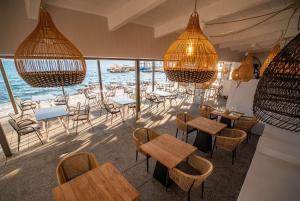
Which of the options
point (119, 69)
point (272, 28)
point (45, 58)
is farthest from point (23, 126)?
point (119, 69)

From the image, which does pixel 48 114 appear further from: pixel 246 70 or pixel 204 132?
pixel 246 70

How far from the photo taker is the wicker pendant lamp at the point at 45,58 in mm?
1056

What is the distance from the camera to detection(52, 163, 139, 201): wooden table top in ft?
5.18

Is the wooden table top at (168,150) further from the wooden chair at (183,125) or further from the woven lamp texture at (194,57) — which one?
the woven lamp texture at (194,57)

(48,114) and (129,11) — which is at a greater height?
(129,11)

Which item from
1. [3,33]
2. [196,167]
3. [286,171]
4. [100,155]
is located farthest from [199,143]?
[3,33]

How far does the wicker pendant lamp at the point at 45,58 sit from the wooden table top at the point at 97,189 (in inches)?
51.9

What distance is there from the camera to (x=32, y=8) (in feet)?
6.49

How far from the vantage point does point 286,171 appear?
7.48 feet

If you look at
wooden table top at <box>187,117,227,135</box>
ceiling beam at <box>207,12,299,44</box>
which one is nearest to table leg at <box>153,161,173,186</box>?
wooden table top at <box>187,117,227,135</box>

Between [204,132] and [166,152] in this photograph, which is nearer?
[166,152]

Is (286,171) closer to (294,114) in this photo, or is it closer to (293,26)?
(294,114)

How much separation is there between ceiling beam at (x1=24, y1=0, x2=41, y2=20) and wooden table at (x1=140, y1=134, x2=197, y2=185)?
104 inches

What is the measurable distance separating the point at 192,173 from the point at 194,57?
2.05 metres
